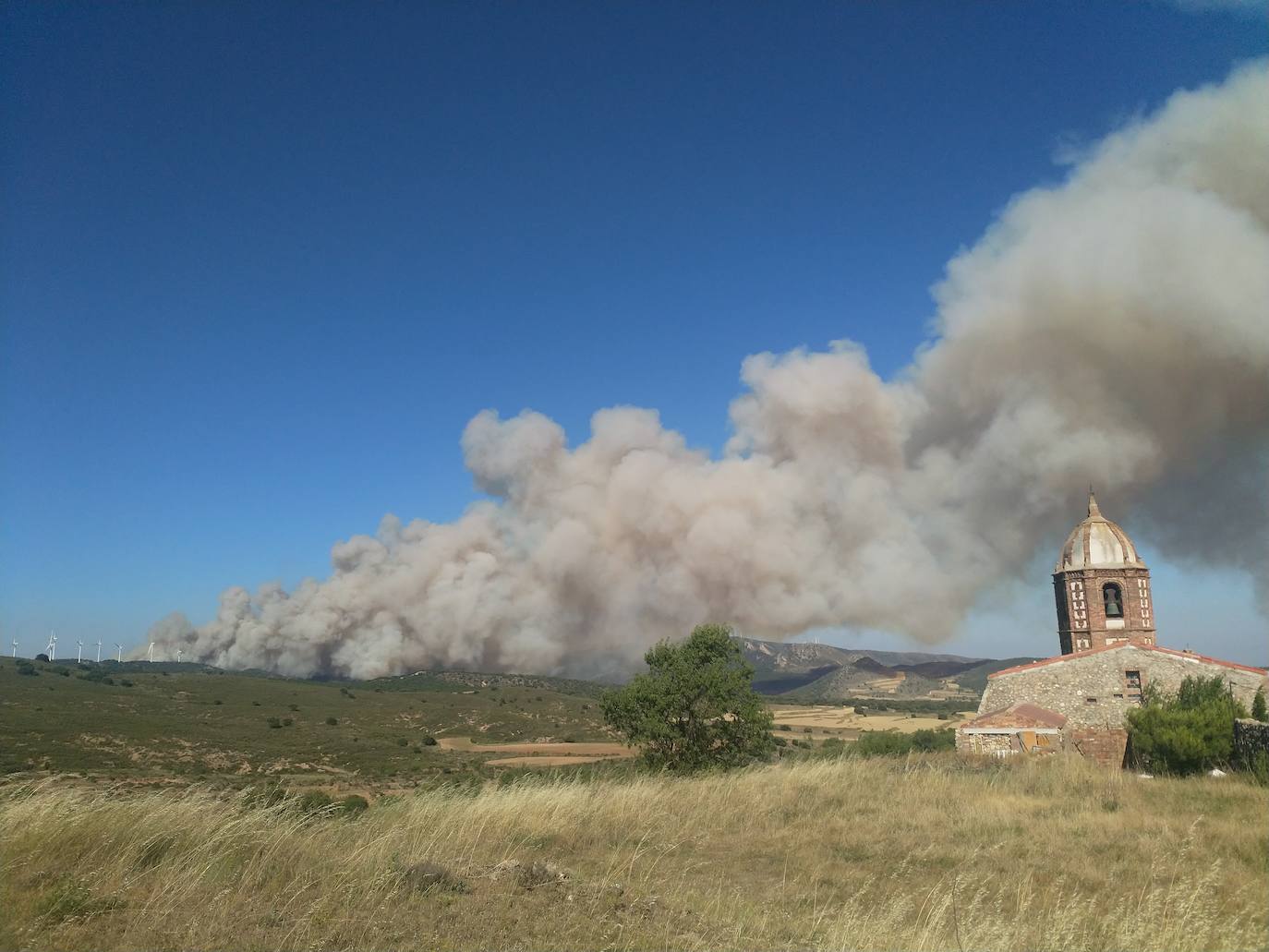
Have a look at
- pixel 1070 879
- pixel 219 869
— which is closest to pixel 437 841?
pixel 219 869

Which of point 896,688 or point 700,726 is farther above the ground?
point 700,726

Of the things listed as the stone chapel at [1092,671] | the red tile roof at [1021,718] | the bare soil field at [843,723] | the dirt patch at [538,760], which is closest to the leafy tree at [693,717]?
the stone chapel at [1092,671]

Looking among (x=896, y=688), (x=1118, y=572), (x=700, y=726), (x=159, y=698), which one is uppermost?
(x=1118, y=572)

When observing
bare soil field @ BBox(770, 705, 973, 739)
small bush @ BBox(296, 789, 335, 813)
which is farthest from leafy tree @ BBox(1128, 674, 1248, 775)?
bare soil field @ BBox(770, 705, 973, 739)

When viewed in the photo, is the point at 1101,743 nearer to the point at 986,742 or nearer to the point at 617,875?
the point at 986,742

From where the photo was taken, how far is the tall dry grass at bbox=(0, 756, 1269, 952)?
18.3ft

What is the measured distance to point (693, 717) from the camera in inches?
786

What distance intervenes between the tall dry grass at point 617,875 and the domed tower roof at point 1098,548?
1291 inches

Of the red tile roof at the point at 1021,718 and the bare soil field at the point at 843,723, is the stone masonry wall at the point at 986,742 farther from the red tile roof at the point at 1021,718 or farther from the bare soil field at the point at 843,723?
the bare soil field at the point at 843,723

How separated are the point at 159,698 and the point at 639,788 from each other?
7071cm

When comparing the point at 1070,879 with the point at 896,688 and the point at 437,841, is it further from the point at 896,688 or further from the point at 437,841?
the point at 896,688

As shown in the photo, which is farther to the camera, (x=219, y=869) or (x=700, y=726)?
(x=700, y=726)

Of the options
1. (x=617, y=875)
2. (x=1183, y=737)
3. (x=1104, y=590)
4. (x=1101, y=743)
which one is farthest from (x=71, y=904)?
(x=1104, y=590)

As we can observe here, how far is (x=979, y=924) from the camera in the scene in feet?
20.5
